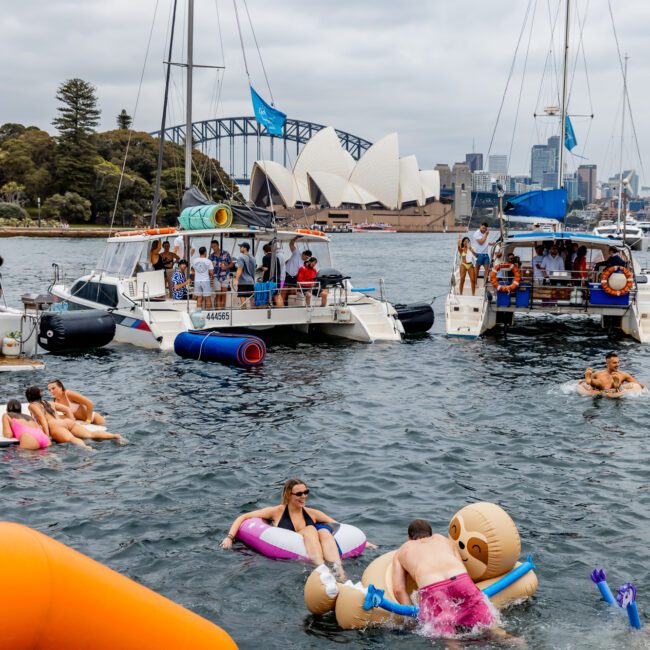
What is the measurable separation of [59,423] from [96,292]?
11.4 metres

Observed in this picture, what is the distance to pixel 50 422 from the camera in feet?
46.0

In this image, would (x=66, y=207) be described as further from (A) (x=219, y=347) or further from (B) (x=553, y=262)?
(A) (x=219, y=347)

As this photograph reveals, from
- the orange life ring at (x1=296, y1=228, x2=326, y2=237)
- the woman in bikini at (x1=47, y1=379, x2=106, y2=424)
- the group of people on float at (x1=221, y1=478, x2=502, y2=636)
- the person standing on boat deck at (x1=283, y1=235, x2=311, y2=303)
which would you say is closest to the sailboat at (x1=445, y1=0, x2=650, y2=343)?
the orange life ring at (x1=296, y1=228, x2=326, y2=237)

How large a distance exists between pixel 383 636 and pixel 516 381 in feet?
39.8

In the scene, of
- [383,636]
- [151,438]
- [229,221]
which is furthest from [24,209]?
[383,636]

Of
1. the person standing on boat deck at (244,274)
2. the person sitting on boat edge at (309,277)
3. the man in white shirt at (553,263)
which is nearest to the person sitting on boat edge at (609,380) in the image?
the person sitting on boat edge at (309,277)

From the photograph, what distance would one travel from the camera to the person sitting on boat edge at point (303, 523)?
9859mm

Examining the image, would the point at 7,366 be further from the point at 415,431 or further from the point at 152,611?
the point at 152,611

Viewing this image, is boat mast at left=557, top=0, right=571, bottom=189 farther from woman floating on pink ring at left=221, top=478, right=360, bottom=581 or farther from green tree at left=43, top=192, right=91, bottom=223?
green tree at left=43, top=192, right=91, bottom=223

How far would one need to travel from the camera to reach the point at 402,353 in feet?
77.0

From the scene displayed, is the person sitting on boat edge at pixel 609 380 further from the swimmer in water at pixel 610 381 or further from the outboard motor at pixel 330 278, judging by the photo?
the outboard motor at pixel 330 278

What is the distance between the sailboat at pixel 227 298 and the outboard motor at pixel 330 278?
0.03 m

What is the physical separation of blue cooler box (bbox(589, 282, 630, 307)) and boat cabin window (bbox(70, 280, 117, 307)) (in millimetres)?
12582

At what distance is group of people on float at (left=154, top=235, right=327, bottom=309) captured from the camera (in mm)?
23094
